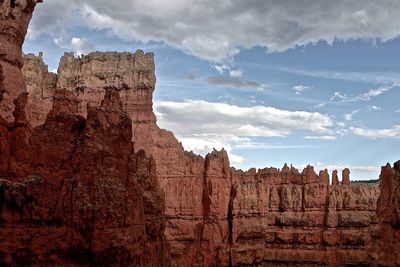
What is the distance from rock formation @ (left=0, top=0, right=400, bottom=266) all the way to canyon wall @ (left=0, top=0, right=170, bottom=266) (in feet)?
0.09

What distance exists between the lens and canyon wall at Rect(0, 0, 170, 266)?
11289 mm

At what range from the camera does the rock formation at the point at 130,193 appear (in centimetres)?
1143

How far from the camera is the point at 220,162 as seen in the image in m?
37.8

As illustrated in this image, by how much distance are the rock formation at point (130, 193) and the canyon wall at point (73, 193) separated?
0.03 metres

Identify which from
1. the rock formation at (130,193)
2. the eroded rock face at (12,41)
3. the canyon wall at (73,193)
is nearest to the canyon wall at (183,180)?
the rock formation at (130,193)

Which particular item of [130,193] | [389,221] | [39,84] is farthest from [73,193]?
[39,84]

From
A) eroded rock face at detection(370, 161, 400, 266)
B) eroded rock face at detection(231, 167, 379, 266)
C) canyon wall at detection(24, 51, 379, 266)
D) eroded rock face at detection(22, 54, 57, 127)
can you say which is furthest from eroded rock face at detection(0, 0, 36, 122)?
eroded rock face at detection(231, 167, 379, 266)

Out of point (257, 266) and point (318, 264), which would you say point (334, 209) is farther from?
point (257, 266)

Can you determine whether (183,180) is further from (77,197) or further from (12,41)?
(77,197)

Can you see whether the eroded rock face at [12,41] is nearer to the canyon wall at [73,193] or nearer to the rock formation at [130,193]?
the rock formation at [130,193]

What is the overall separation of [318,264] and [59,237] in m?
41.8

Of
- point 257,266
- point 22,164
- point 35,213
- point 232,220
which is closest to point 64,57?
point 232,220

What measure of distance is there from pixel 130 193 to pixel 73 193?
4.56 feet

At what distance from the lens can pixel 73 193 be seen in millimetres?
11633
